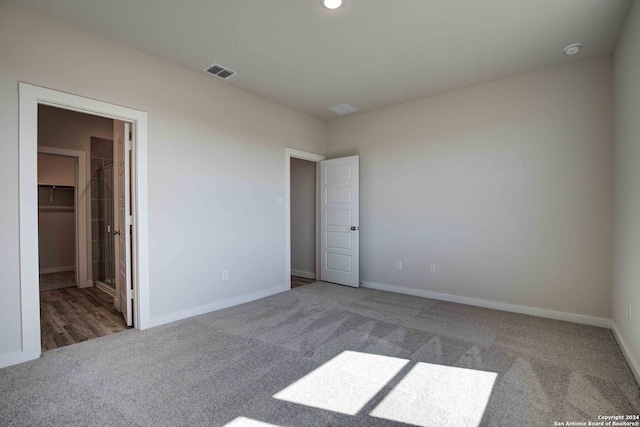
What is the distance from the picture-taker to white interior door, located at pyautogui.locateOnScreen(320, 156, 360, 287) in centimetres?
492

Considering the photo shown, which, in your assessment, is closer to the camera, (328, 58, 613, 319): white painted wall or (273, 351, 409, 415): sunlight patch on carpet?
(273, 351, 409, 415): sunlight patch on carpet

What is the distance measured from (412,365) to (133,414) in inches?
74.1

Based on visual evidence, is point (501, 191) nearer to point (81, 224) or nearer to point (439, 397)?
point (439, 397)

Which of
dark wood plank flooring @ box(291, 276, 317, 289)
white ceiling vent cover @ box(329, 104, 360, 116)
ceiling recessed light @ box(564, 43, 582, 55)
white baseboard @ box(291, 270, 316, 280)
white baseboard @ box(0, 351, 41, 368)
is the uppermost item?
ceiling recessed light @ box(564, 43, 582, 55)

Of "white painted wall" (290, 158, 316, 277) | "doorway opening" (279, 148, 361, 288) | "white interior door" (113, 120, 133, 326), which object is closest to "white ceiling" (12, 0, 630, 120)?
"white interior door" (113, 120, 133, 326)

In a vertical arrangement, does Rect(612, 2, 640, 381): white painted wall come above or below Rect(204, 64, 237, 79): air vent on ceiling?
below

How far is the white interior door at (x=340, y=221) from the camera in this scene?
4.92m

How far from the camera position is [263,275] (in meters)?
4.37

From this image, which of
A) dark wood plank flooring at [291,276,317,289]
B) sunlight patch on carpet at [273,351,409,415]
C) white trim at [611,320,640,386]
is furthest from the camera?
dark wood plank flooring at [291,276,317,289]

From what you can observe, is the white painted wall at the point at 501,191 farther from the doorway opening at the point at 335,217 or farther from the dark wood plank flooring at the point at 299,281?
the dark wood plank flooring at the point at 299,281

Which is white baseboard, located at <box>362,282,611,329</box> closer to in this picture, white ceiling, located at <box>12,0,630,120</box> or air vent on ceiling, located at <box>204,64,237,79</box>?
white ceiling, located at <box>12,0,630,120</box>

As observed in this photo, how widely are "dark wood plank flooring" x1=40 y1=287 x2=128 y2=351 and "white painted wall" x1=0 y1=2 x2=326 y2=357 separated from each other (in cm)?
49

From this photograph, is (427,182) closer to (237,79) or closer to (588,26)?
(588,26)

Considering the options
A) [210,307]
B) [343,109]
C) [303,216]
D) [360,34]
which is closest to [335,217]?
[303,216]
